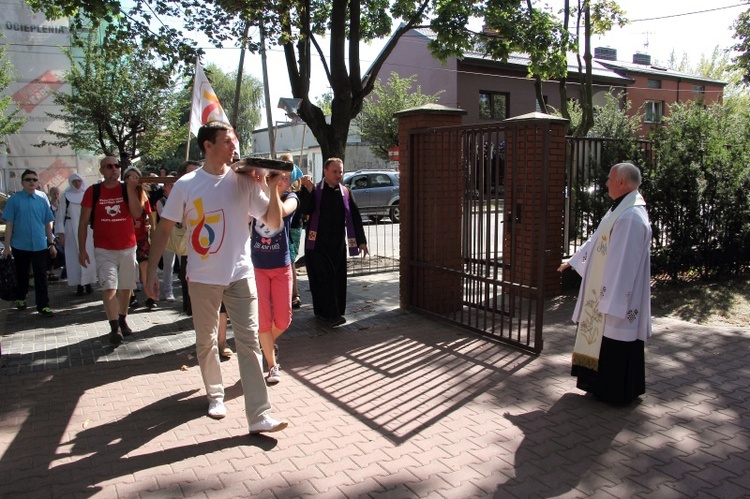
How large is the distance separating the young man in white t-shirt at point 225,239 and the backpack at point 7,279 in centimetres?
485

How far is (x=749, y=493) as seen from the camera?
3199 millimetres

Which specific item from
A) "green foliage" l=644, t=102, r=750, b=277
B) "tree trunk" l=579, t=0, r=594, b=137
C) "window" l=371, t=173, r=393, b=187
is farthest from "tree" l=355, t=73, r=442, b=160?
"green foliage" l=644, t=102, r=750, b=277

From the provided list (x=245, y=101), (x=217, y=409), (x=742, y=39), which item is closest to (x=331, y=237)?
(x=217, y=409)

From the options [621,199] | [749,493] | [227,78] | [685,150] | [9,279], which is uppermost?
[227,78]

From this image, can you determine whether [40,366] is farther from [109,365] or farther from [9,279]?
[9,279]

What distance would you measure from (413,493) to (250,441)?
1.23 m

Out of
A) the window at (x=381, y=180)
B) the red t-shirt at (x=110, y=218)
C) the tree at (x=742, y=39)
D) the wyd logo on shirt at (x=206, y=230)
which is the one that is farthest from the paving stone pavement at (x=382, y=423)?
the tree at (x=742, y=39)

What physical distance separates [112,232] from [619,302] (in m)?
4.90

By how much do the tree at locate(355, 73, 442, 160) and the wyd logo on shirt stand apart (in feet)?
86.5

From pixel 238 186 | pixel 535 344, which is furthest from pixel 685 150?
pixel 238 186

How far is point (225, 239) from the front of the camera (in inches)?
154

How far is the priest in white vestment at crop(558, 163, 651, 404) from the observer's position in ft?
13.9

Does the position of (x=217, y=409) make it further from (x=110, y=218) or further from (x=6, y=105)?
(x=6, y=105)

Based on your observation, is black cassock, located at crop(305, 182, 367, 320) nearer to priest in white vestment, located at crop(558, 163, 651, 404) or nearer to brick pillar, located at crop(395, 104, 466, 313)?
brick pillar, located at crop(395, 104, 466, 313)
